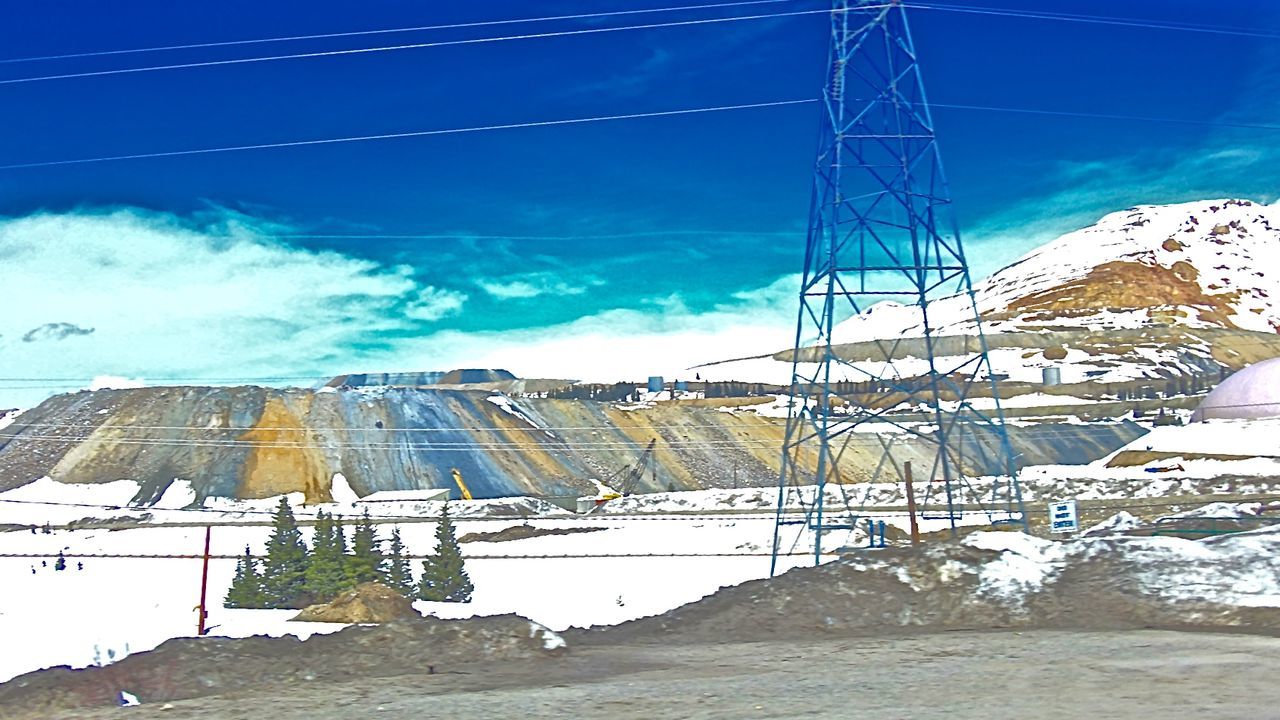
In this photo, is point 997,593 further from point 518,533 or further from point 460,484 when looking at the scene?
point 460,484

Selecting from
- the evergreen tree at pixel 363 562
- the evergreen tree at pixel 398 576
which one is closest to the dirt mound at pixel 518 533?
the evergreen tree at pixel 363 562

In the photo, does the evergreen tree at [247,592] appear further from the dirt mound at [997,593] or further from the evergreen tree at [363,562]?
the dirt mound at [997,593]

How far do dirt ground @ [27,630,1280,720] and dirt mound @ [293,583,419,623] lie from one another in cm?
1381

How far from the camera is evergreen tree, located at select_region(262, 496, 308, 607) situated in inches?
1435

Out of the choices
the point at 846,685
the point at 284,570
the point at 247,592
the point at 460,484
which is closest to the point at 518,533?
the point at 460,484

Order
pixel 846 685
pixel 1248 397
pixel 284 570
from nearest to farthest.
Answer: pixel 846 685 → pixel 284 570 → pixel 1248 397

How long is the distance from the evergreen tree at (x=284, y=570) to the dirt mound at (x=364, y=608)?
20.5 feet

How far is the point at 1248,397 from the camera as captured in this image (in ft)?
309

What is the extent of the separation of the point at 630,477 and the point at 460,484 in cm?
1469

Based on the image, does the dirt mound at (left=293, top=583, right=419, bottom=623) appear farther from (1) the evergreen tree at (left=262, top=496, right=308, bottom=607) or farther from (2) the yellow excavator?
(2) the yellow excavator

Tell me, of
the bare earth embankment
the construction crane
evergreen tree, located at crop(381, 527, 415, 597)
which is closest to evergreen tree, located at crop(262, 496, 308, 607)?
evergreen tree, located at crop(381, 527, 415, 597)

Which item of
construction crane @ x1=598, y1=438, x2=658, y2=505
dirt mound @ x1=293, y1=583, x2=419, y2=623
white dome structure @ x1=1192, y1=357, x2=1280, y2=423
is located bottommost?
dirt mound @ x1=293, y1=583, x2=419, y2=623

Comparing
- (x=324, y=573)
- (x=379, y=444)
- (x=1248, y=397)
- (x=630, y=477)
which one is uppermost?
(x=379, y=444)

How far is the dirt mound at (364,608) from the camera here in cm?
2850
